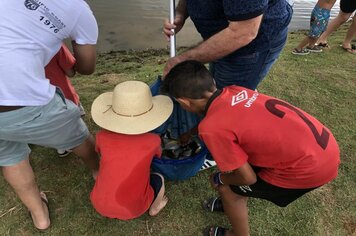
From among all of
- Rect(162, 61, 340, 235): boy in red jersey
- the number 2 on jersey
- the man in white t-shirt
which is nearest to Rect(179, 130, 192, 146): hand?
Rect(162, 61, 340, 235): boy in red jersey

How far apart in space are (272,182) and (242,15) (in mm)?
758

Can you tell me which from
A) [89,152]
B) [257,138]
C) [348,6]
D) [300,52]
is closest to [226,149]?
[257,138]

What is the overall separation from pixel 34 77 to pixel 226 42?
87 centimetres

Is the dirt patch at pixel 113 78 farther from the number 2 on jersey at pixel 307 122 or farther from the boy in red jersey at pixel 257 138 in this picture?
the number 2 on jersey at pixel 307 122

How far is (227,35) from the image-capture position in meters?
1.60

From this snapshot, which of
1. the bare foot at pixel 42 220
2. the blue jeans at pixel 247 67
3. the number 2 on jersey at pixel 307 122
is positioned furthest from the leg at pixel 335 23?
the bare foot at pixel 42 220

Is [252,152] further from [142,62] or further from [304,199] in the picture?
[142,62]

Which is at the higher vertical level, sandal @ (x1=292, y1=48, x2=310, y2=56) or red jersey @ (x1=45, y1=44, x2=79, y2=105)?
red jersey @ (x1=45, y1=44, x2=79, y2=105)

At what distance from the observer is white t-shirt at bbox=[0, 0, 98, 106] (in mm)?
1438

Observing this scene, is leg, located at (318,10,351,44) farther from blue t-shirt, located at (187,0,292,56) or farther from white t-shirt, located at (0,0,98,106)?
white t-shirt, located at (0,0,98,106)

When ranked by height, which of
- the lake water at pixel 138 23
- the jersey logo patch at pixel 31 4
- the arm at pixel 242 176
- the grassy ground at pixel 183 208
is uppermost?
the jersey logo patch at pixel 31 4

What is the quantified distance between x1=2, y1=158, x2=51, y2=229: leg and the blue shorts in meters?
3.56

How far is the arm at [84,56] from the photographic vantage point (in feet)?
5.80

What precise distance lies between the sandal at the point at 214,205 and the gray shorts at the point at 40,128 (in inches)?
34.1
